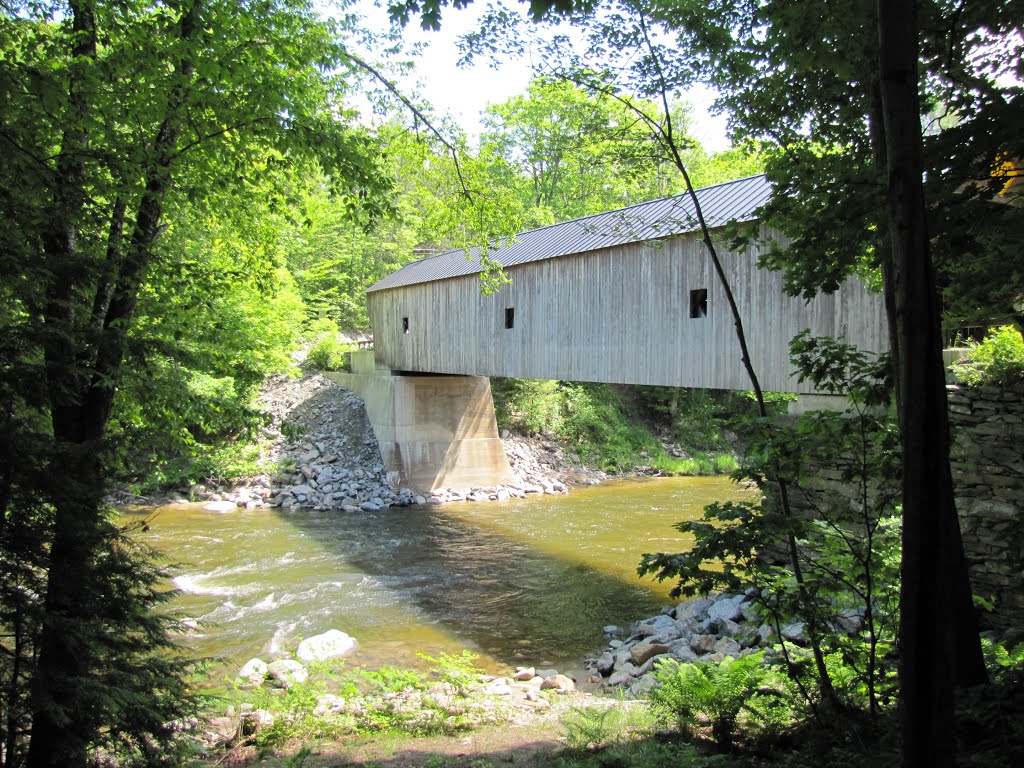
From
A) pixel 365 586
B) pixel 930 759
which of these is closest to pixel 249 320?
pixel 365 586

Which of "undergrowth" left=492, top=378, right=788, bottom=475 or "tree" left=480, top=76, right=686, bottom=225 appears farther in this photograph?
"undergrowth" left=492, top=378, right=788, bottom=475

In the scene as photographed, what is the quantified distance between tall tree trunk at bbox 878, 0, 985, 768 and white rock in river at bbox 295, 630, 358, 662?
6069 millimetres

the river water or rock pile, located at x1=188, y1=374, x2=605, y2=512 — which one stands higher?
rock pile, located at x1=188, y1=374, x2=605, y2=512

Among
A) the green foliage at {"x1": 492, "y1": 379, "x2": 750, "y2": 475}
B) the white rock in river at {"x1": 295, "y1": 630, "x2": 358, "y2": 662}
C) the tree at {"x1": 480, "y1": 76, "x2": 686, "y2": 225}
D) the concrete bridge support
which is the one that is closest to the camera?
the tree at {"x1": 480, "y1": 76, "x2": 686, "y2": 225}

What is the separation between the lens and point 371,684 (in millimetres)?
6090

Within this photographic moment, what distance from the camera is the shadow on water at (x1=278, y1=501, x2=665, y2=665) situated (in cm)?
773

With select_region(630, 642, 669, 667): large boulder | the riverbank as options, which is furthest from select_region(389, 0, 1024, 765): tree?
the riverbank

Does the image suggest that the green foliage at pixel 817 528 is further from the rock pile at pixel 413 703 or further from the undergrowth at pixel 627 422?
the undergrowth at pixel 627 422

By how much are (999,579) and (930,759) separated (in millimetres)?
4777

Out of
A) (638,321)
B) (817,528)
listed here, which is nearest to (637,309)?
(638,321)

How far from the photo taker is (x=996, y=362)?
563cm

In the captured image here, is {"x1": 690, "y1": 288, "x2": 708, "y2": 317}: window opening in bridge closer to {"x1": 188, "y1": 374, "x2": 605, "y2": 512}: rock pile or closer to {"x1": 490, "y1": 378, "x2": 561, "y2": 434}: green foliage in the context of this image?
{"x1": 188, "y1": 374, "x2": 605, "y2": 512}: rock pile

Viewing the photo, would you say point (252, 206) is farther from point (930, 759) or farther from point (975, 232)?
point (930, 759)

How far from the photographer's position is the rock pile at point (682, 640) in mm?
6387
